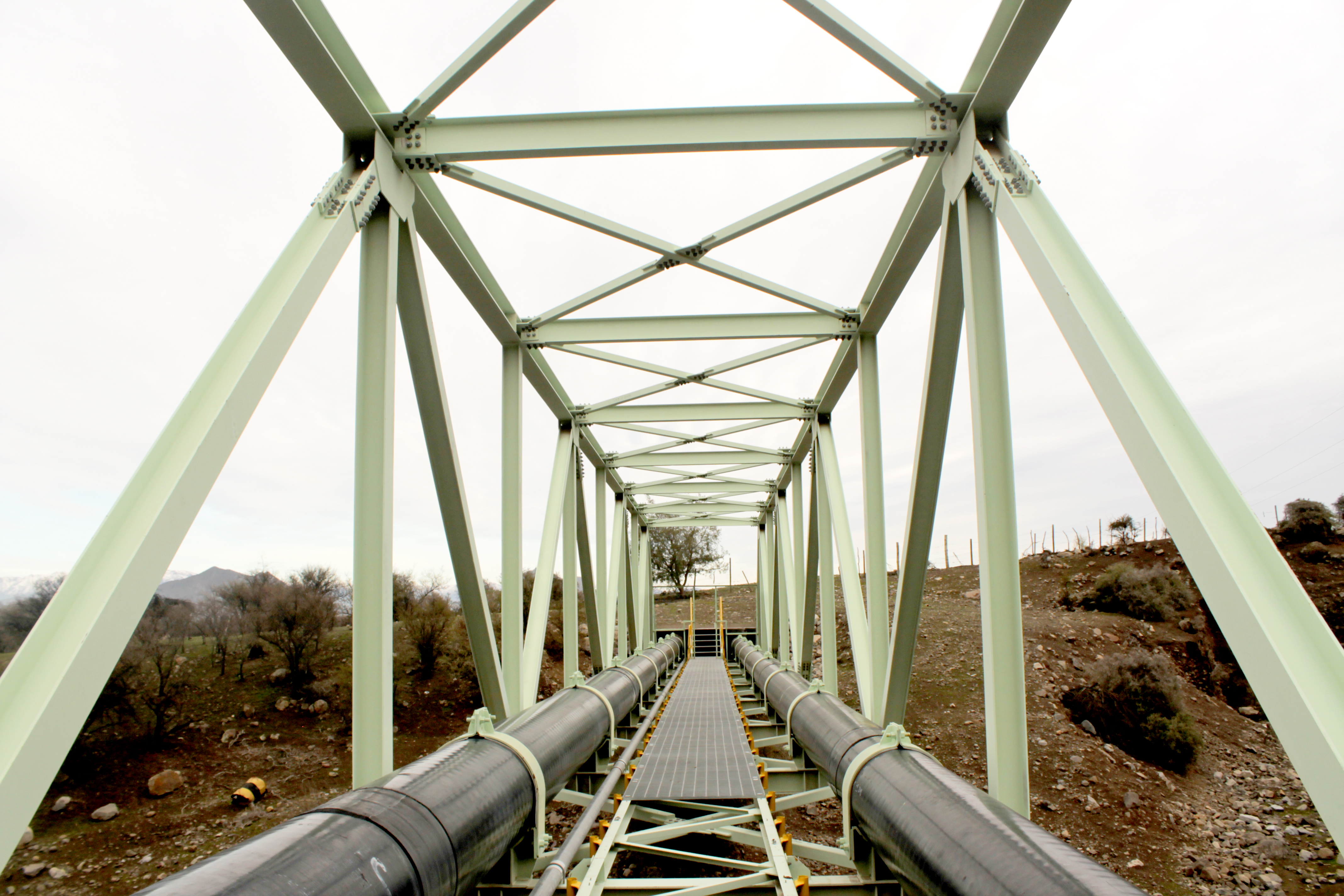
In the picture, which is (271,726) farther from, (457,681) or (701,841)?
(701,841)

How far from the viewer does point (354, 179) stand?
3.94 meters

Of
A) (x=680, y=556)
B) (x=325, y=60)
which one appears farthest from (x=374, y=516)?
(x=680, y=556)

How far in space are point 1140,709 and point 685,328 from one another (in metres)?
13.1

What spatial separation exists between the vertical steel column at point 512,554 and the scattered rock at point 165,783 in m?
9.54

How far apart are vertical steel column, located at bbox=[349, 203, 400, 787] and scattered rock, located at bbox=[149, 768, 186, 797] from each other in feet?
37.1

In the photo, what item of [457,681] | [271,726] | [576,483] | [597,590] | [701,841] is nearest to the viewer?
[701,841]

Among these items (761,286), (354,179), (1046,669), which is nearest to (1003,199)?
(761,286)

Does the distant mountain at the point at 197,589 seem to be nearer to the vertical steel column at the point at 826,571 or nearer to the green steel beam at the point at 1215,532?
the vertical steel column at the point at 826,571

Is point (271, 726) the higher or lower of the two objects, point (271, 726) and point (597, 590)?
the lower

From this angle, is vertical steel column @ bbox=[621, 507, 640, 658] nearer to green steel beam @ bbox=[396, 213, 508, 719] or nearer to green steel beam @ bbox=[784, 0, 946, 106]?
green steel beam @ bbox=[396, 213, 508, 719]

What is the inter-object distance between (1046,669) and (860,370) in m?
13.0

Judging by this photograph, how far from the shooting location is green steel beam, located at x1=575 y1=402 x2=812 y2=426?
32.9ft

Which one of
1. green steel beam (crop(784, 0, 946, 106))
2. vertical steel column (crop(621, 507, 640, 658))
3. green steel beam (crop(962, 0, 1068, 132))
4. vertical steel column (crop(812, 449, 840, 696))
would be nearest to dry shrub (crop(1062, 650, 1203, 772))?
vertical steel column (crop(812, 449, 840, 696))

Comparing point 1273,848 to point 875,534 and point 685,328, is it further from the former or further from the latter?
point 685,328
